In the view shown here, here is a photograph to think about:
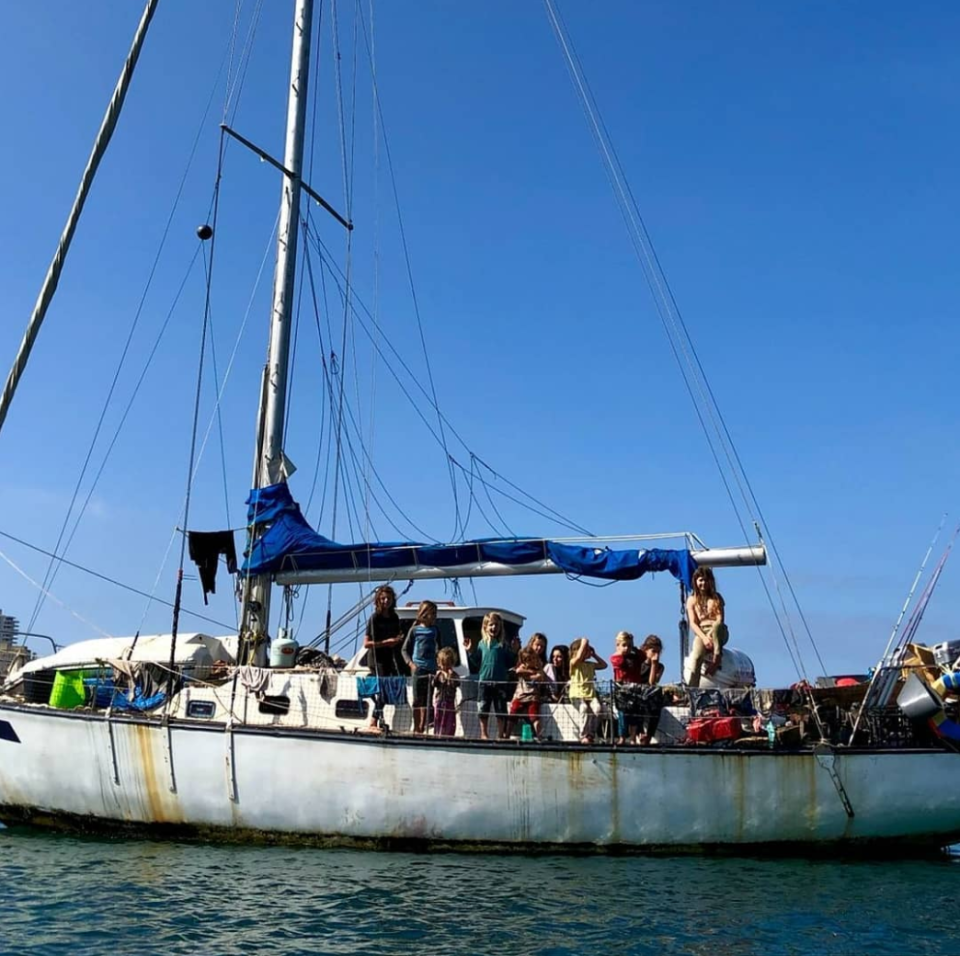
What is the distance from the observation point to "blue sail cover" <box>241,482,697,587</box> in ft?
53.6

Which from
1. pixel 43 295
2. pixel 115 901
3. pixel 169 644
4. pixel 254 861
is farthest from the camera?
pixel 169 644

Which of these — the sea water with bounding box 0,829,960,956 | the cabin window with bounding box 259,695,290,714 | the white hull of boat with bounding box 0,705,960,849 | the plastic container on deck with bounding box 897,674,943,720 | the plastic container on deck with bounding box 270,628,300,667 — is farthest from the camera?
the plastic container on deck with bounding box 270,628,300,667

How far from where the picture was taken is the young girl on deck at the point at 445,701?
1399 centimetres

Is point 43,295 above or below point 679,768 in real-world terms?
above

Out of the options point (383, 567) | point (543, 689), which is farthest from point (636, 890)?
point (383, 567)

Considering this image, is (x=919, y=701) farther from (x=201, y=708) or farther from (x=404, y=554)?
(x=201, y=708)

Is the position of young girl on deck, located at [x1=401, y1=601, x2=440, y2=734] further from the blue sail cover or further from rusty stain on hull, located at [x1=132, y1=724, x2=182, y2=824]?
rusty stain on hull, located at [x1=132, y1=724, x2=182, y2=824]

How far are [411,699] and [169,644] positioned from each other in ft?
15.1

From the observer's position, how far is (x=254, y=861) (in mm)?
12992

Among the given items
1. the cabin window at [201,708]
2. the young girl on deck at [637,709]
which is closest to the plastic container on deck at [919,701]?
the young girl on deck at [637,709]

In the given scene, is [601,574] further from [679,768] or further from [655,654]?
[679,768]

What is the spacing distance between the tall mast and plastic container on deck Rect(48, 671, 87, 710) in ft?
8.62

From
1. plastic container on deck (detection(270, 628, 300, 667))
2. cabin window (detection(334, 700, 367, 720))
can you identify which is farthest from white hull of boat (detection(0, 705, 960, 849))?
plastic container on deck (detection(270, 628, 300, 667))

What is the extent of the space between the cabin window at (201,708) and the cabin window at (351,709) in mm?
1878
